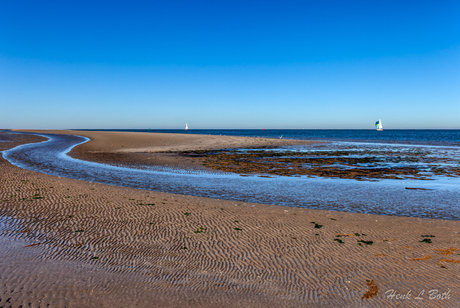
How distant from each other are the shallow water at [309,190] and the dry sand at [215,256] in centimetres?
135

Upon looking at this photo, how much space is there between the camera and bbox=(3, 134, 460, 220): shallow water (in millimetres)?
9930

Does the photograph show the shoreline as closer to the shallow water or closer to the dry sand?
the shallow water

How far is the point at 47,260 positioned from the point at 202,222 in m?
3.73

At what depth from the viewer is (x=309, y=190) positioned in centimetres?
1273

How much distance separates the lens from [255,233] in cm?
722

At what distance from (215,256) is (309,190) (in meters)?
7.92

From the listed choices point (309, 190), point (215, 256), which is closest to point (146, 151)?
point (309, 190)

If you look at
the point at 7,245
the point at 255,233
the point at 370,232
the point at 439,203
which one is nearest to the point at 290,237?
the point at 255,233

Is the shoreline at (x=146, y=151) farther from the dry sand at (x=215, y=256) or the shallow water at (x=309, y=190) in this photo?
the dry sand at (x=215, y=256)

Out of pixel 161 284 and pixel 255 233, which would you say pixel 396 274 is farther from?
pixel 161 284

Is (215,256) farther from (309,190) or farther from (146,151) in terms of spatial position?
(146,151)

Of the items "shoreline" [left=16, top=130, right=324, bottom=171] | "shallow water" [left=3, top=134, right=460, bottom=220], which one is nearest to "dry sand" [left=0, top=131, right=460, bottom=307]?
"shallow water" [left=3, top=134, right=460, bottom=220]

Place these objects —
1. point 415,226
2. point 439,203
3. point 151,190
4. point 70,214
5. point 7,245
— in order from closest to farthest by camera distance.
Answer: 1. point 7,245
2. point 415,226
3. point 70,214
4. point 439,203
5. point 151,190

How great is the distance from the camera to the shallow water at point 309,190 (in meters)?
9.93
